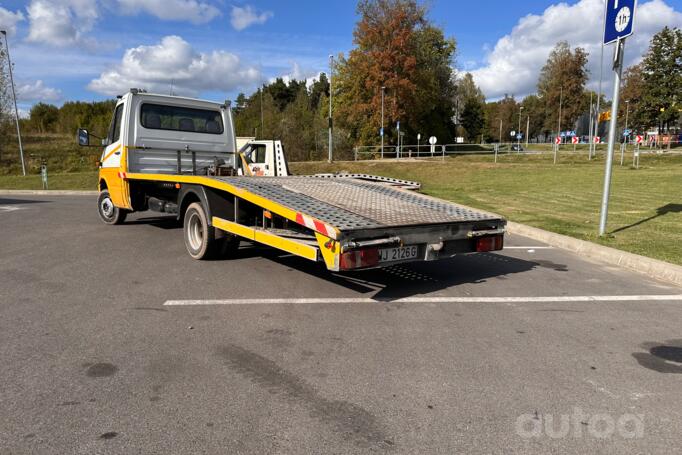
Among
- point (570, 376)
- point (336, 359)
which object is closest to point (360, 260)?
point (336, 359)

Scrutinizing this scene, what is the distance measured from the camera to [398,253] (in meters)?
4.95

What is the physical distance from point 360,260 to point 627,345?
2325mm

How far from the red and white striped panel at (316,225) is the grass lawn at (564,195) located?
499 centimetres

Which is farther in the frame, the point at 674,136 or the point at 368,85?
the point at 674,136

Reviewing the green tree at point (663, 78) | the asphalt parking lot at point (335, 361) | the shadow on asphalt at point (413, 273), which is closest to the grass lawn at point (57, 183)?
the shadow on asphalt at point (413, 273)

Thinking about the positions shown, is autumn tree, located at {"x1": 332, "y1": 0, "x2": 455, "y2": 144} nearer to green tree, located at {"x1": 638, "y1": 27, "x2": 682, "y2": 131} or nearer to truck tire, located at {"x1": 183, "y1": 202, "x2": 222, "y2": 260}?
green tree, located at {"x1": 638, "y1": 27, "x2": 682, "y2": 131}

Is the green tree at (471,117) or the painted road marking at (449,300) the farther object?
the green tree at (471,117)

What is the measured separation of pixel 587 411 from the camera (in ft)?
9.80

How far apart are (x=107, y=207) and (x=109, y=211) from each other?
14cm

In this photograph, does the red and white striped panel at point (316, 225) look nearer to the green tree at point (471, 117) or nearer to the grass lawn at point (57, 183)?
the grass lawn at point (57, 183)

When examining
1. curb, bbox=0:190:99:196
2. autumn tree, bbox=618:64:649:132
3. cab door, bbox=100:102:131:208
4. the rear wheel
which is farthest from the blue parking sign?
autumn tree, bbox=618:64:649:132

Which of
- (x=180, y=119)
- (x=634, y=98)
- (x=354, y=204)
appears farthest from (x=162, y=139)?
(x=634, y=98)

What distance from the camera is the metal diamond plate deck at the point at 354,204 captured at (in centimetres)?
498

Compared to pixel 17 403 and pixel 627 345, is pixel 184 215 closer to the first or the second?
pixel 17 403
